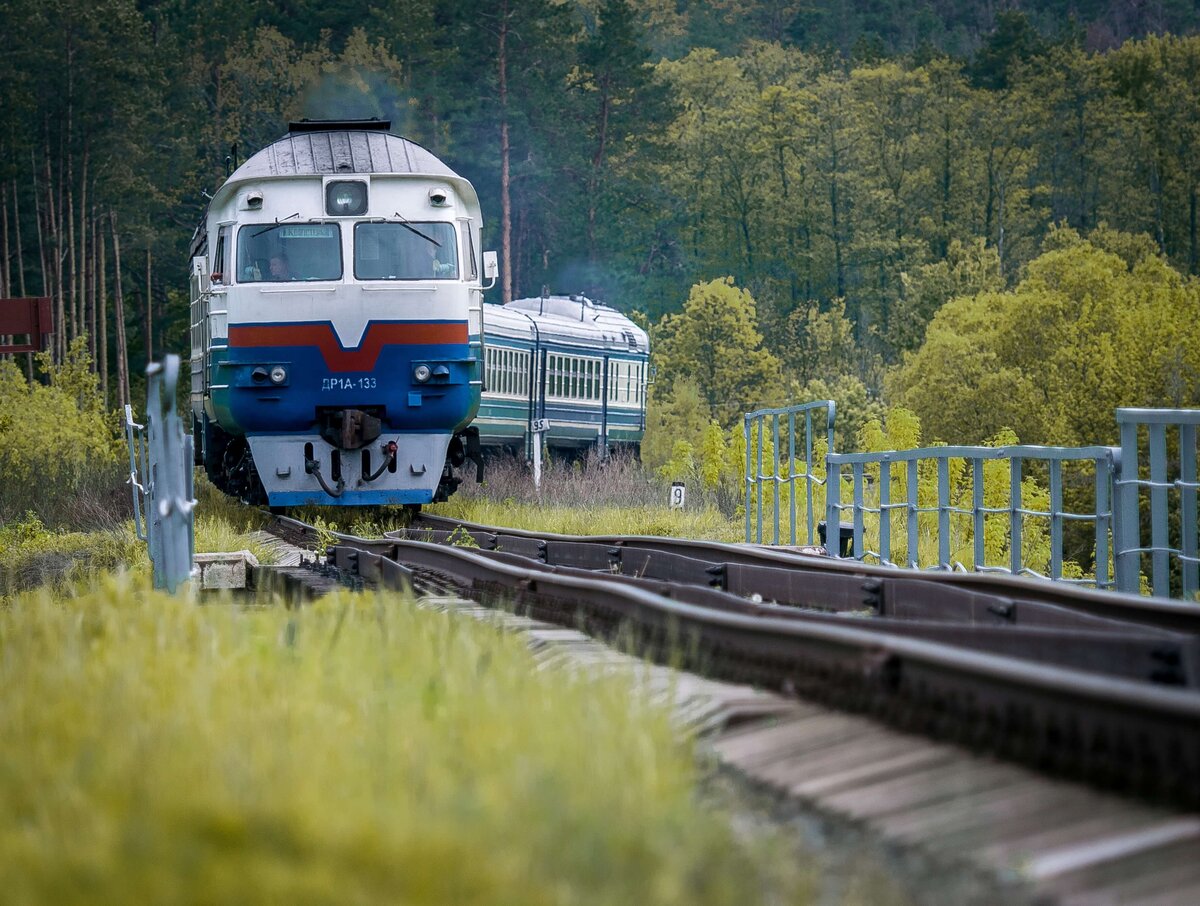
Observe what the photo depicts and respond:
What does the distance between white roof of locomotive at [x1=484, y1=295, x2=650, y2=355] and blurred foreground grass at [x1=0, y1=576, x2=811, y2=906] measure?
2466 cm

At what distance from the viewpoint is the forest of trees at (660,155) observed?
4969cm

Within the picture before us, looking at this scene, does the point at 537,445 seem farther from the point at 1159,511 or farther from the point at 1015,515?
the point at 1159,511

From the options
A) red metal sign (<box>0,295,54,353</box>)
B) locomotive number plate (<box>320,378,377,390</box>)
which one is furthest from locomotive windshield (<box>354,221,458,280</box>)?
red metal sign (<box>0,295,54,353</box>)

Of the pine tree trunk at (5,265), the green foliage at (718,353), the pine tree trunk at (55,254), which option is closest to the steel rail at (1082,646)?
the pine tree trunk at (55,254)

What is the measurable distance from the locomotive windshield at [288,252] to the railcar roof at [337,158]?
0.53 m

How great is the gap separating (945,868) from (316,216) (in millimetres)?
14134

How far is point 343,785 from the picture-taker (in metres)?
3.55

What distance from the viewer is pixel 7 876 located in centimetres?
291

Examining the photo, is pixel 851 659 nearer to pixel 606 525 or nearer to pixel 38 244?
pixel 606 525

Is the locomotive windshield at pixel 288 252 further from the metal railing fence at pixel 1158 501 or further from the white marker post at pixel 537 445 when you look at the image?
the metal railing fence at pixel 1158 501

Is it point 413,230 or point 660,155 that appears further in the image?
point 660,155

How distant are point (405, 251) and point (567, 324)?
17.1 meters

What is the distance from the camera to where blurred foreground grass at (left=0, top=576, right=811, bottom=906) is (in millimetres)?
2910

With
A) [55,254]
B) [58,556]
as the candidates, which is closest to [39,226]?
[55,254]
